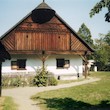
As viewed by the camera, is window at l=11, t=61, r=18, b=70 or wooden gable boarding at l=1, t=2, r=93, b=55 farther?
window at l=11, t=61, r=18, b=70

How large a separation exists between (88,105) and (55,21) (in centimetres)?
1955

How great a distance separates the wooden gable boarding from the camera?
3328 cm

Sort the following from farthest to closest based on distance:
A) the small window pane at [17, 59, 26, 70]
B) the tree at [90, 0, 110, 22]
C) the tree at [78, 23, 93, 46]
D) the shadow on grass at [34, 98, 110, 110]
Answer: the tree at [78, 23, 93, 46] < the small window pane at [17, 59, 26, 70] < the shadow on grass at [34, 98, 110, 110] < the tree at [90, 0, 110, 22]

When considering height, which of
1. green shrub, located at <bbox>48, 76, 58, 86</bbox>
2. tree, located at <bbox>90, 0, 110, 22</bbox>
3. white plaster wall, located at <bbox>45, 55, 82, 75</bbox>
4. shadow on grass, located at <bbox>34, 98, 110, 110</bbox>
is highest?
tree, located at <bbox>90, 0, 110, 22</bbox>

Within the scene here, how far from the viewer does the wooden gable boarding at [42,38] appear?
109 feet

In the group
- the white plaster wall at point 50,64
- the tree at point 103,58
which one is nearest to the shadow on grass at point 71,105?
the white plaster wall at point 50,64

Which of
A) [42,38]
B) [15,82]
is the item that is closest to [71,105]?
[15,82]

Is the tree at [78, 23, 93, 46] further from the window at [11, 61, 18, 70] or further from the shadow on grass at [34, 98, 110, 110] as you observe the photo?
the shadow on grass at [34, 98, 110, 110]

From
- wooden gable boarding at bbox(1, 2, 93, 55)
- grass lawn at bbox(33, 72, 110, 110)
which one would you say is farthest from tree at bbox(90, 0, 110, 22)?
wooden gable boarding at bbox(1, 2, 93, 55)

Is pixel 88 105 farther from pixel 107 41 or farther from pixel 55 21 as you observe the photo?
pixel 107 41

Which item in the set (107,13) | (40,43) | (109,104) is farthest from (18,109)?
(40,43)

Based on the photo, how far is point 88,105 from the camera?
16.2 m

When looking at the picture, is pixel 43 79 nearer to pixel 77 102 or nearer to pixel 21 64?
pixel 21 64

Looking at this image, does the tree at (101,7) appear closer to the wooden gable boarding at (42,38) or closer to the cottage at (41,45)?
the cottage at (41,45)
